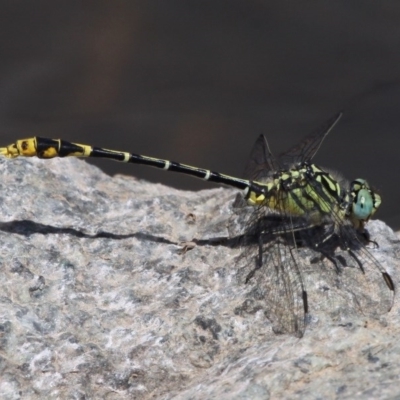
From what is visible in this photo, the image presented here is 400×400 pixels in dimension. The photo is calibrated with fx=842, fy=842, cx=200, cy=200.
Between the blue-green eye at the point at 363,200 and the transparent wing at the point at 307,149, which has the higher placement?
the transparent wing at the point at 307,149

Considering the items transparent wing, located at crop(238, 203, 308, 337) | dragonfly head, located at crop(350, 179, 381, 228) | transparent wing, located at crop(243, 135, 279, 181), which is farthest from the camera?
transparent wing, located at crop(243, 135, 279, 181)

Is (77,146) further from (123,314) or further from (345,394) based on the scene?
(345,394)

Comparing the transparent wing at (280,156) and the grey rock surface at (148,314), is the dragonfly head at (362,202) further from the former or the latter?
the transparent wing at (280,156)

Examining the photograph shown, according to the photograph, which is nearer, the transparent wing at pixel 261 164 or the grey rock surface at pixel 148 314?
the grey rock surface at pixel 148 314

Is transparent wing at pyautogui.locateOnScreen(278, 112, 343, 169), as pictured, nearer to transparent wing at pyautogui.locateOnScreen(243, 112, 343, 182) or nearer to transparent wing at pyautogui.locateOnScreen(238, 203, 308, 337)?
transparent wing at pyautogui.locateOnScreen(243, 112, 343, 182)

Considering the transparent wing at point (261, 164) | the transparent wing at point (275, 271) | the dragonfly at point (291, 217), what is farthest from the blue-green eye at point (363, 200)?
the transparent wing at point (261, 164)

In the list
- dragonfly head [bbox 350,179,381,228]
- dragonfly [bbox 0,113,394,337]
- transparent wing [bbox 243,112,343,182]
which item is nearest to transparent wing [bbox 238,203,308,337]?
dragonfly [bbox 0,113,394,337]

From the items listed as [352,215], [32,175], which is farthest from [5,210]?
[352,215]
